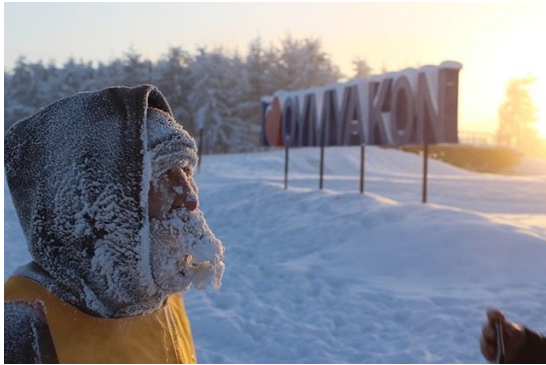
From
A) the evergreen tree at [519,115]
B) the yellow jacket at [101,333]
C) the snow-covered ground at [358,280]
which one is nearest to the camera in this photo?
the yellow jacket at [101,333]

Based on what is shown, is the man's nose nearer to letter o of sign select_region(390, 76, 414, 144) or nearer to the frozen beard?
the frozen beard

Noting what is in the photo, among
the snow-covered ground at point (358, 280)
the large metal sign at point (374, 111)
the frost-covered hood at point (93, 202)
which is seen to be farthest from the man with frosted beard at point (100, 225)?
the large metal sign at point (374, 111)

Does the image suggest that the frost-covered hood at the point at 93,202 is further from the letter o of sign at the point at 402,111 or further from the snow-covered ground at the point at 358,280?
the letter o of sign at the point at 402,111

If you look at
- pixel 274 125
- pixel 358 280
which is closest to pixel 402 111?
pixel 358 280

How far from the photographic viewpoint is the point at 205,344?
4.89 m

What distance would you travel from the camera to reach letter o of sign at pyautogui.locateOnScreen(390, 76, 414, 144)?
10.4m

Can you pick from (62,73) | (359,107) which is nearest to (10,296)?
(359,107)

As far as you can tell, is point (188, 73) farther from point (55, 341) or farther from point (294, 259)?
point (55, 341)

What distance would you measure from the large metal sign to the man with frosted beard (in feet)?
28.1

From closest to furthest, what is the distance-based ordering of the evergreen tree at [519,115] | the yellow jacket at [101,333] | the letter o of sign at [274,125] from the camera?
1. the yellow jacket at [101,333]
2. the letter o of sign at [274,125]
3. the evergreen tree at [519,115]

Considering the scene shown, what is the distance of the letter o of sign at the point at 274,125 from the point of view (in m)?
15.6

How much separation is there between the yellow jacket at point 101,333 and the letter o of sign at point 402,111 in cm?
919

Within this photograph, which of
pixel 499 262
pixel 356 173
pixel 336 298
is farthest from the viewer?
pixel 356 173

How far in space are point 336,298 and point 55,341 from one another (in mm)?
4856
